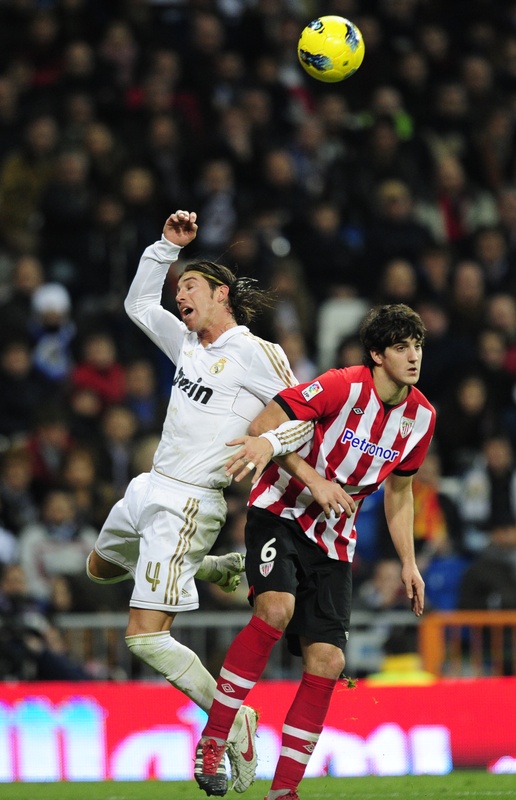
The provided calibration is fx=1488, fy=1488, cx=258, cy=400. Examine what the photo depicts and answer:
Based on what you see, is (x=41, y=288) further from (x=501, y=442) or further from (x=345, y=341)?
(x=501, y=442)

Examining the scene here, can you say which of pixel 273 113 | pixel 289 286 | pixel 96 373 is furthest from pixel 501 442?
pixel 273 113

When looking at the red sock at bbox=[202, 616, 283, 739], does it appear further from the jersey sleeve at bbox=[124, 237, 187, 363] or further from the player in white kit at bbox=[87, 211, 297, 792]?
the jersey sleeve at bbox=[124, 237, 187, 363]

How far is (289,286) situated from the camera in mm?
12922

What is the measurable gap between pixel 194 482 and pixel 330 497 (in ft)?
2.96

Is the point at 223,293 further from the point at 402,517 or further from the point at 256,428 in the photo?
the point at 402,517

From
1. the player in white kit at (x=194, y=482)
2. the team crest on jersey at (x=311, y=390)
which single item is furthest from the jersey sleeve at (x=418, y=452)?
the player in white kit at (x=194, y=482)

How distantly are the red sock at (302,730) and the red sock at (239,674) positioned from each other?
24 centimetres

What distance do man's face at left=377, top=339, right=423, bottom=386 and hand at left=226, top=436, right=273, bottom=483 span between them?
736mm

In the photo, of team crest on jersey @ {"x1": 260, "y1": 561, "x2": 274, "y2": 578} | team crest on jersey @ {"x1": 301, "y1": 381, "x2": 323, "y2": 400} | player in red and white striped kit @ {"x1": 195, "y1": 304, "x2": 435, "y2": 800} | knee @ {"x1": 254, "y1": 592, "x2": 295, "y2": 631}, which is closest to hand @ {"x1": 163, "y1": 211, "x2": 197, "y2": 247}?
player in red and white striped kit @ {"x1": 195, "y1": 304, "x2": 435, "y2": 800}

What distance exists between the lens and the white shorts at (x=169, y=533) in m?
7.00

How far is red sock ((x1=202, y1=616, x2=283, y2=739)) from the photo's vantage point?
6.59 metres

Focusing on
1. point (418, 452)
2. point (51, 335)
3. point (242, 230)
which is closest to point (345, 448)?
point (418, 452)

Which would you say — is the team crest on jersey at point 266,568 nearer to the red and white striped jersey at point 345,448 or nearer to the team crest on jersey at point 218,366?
the red and white striped jersey at point 345,448

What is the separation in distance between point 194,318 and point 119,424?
183 inches
